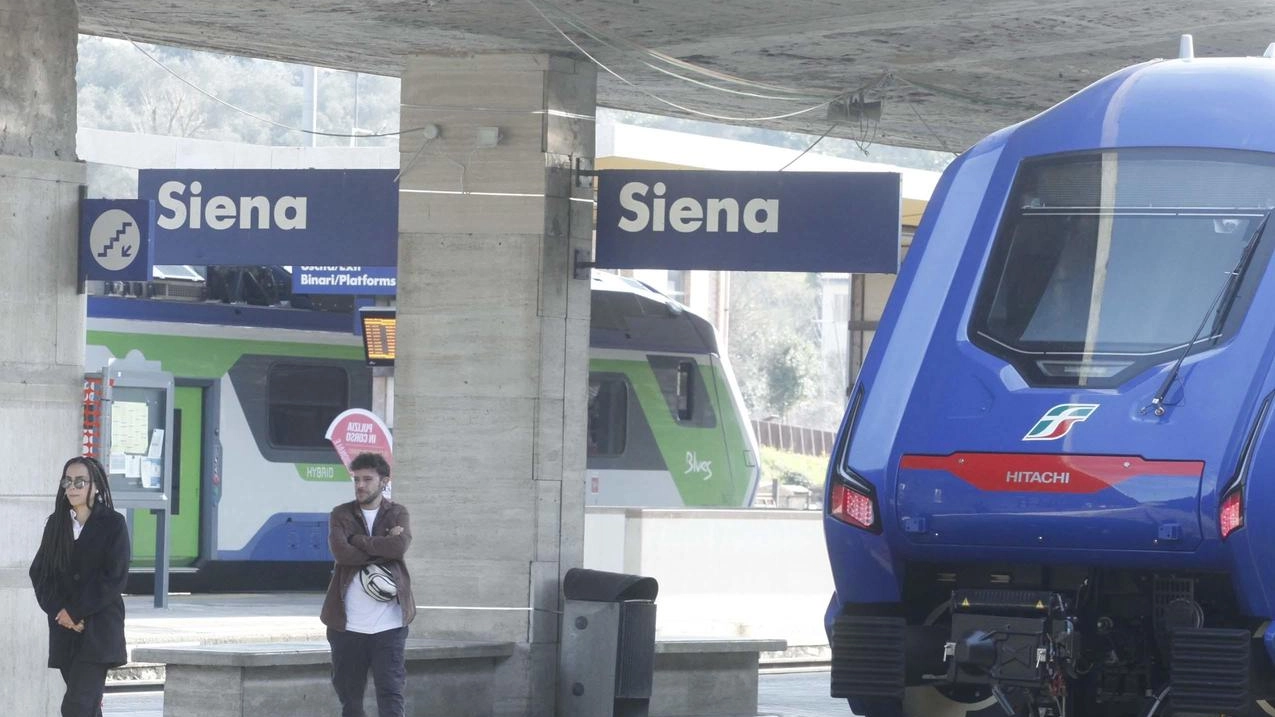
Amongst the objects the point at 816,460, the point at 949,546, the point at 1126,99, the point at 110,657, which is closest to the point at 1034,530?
the point at 949,546

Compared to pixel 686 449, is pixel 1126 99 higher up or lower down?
higher up

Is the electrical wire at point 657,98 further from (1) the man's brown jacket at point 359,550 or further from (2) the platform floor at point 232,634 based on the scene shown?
(2) the platform floor at point 232,634

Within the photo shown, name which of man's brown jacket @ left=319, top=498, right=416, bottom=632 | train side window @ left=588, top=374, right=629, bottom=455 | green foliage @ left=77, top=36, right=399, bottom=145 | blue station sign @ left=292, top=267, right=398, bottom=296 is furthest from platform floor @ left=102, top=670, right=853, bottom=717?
green foliage @ left=77, top=36, right=399, bottom=145

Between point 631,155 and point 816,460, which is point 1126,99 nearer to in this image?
point 631,155

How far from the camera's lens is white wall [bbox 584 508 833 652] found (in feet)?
65.2

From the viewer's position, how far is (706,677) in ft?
46.1

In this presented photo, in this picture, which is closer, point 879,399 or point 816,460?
point 879,399

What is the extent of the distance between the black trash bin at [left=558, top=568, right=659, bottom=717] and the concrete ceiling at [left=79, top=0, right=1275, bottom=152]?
3384 millimetres

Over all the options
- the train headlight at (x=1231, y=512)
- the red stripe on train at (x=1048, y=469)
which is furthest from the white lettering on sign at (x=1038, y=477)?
the train headlight at (x=1231, y=512)

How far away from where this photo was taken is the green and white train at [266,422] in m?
21.1

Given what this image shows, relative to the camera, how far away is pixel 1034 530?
8414 millimetres

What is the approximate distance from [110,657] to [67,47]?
3560mm

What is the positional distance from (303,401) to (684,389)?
4868 millimetres

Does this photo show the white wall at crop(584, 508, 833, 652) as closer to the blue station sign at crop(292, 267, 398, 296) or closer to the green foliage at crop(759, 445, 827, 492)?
the blue station sign at crop(292, 267, 398, 296)
